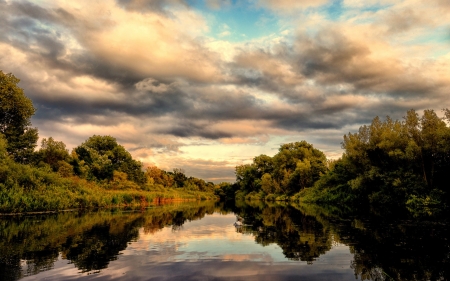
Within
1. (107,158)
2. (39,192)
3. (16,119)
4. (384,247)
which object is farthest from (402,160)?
(107,158)

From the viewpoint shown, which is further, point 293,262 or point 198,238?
point 198,238

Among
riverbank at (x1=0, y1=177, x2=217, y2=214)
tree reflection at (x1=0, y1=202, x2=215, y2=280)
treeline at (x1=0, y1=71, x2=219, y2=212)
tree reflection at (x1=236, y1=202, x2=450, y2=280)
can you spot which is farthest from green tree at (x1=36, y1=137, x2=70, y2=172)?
tree reflection at (x1=236, y1=202, x2=450, y2=280)

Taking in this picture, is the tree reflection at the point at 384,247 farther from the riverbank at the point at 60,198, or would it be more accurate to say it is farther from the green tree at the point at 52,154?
the green tree at the point at 52,154

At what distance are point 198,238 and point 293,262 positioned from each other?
309 inches

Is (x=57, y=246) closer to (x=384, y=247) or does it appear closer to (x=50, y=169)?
(x=384, y=247)

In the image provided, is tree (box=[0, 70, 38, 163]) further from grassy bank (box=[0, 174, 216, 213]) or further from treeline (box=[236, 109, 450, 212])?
treeline (box=[236, 109, 450, 212])

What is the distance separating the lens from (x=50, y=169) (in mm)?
42469

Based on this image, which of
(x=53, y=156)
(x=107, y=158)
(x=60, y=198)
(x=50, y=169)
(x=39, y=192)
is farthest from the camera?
(x=107, y=158)

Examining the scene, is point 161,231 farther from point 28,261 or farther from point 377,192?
point 377,192

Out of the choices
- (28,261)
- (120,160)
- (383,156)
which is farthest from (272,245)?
(120,160)

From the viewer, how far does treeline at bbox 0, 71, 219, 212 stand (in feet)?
109

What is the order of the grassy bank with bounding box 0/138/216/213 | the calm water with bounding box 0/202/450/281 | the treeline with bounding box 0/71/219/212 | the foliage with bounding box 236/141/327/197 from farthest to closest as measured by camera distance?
the foliage with bounding box 236/141/327/197, the treeline with bounding box 0/71/219/212, the grassy bank with bounding box 0/138/216/213, the calm water with bounding box 0/202/450/281

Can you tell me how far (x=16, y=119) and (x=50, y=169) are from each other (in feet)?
48.8

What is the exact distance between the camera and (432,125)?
131 ft
